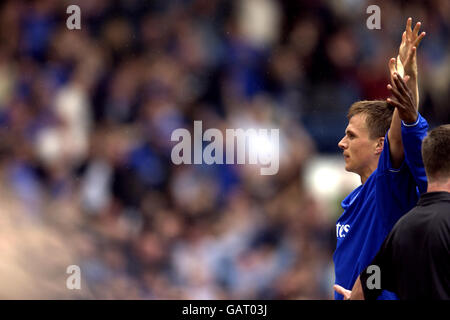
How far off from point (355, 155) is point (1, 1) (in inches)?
139

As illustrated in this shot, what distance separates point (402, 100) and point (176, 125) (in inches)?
106

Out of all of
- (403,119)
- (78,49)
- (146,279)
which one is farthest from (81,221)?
(403,119)

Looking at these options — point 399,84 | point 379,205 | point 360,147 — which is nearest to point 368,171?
point 360,147

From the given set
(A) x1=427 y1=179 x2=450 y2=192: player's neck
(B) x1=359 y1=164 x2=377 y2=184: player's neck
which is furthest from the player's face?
(A) x1=427 y1=179 x2=450 y2=192: player's neck

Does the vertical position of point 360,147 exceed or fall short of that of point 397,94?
it falls short

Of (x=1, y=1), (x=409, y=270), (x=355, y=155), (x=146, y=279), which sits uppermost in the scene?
(x=1, y=1)

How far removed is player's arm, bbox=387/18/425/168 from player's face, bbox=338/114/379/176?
1.09ft

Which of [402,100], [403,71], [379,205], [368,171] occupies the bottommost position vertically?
[379,205]

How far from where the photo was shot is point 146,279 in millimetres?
4098

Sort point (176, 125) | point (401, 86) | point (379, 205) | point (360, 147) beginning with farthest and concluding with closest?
point (176, 125) → point (360, 147) → point (379, 205) → point (401, 86)

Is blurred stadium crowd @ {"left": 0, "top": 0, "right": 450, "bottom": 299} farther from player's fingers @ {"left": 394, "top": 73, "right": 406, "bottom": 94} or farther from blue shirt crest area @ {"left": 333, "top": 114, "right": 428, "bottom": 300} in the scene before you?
player's fingers @ {"left": 394, "top": 73, "right": 406, "bottom": 94}

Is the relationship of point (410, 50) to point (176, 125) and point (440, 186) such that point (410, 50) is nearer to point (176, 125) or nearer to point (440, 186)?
point (440, 186)

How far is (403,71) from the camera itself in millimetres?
2084

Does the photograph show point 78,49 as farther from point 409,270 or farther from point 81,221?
point 409,270
